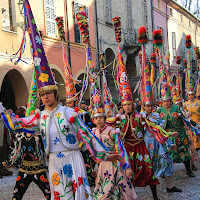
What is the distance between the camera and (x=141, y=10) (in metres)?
25.5

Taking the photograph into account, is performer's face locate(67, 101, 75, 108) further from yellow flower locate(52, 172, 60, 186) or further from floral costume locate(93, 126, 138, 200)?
yellow flower locate(52, 172, 60, 186)

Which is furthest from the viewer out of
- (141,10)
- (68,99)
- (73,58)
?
(141,10)

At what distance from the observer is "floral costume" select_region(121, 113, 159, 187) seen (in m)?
5.70

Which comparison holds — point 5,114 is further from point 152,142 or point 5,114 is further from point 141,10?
point 141,10

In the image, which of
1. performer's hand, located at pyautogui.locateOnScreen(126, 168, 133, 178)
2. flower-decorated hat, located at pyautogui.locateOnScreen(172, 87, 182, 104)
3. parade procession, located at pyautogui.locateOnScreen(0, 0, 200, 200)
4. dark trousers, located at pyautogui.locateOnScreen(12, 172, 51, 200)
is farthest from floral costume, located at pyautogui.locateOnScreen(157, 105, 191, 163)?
dark trousers, located at pyautogui.locateOnScreen(12, 172, 51, 200)

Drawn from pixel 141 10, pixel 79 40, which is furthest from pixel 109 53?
pixel 141 10

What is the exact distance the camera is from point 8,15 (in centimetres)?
1288

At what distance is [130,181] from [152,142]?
1.09 m

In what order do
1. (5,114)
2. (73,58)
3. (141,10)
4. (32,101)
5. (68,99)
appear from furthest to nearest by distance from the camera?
(141,10) → (73,58) → (68,99) → (32,101) → (5,114)

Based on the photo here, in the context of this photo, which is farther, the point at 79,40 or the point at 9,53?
the point at 79,40

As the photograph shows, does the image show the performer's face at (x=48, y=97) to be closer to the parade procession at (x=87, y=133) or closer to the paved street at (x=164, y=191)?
the parade procession at (x=87, y=133)

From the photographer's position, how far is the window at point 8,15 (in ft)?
41.4

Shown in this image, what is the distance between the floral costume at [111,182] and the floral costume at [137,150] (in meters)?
0.27

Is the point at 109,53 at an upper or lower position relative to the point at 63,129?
upper
